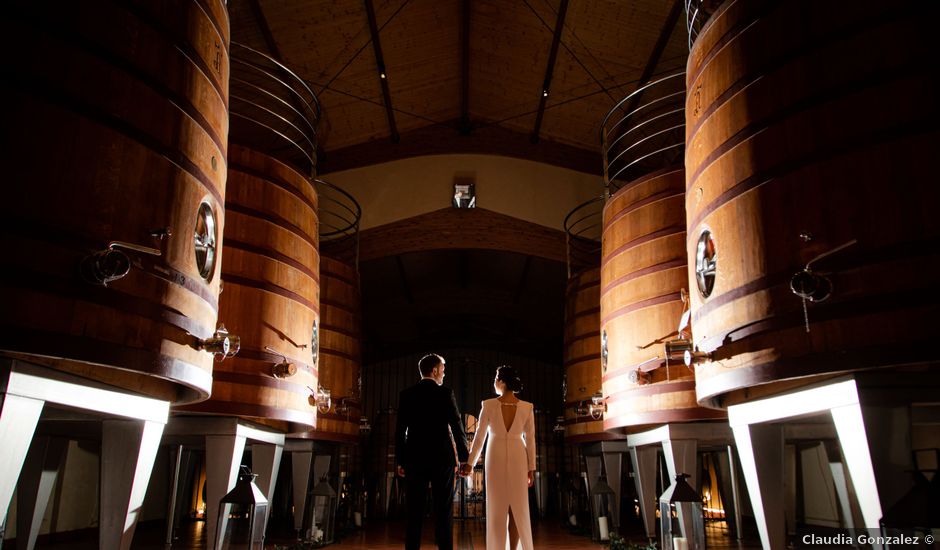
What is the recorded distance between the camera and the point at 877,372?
2791 mm

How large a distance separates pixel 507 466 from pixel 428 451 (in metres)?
0.57

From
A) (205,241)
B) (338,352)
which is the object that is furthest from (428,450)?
(338,352)

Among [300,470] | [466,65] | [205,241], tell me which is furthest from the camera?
[466,65]

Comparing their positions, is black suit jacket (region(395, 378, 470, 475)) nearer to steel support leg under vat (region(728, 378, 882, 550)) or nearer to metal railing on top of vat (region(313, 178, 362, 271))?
steel support leg under vat (region(728, 378, 882, 550))

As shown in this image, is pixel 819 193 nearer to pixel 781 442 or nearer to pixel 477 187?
pixel 781 442

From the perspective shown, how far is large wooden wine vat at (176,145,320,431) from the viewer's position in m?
4.90

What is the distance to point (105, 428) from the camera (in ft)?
12.2

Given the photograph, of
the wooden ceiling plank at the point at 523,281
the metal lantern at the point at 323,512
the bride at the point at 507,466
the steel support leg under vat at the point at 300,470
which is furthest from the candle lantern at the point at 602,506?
the wooden ceiling plank at the point at 523,281

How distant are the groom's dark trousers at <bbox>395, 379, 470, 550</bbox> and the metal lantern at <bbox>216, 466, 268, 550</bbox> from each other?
0.95m

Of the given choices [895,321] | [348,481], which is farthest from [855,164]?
[348,481]

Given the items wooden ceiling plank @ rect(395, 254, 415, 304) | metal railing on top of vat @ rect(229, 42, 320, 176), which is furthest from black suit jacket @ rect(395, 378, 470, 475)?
wooden ceiling plank @ rect(395, 254, 415, 304)

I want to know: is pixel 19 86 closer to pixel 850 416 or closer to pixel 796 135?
pixel 796 135

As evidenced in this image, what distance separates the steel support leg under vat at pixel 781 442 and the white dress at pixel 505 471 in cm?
138

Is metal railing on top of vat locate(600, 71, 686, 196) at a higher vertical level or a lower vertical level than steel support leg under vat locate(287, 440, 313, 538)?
higher
